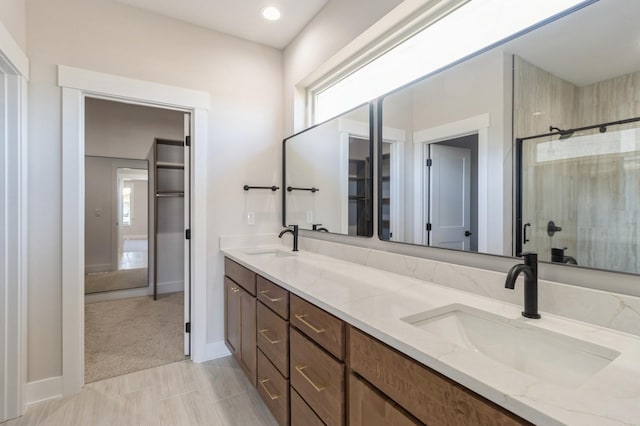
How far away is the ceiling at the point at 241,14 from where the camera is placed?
222 cm

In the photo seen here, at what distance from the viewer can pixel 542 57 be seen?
3.81 ft

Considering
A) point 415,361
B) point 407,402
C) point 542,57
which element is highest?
point 542,57

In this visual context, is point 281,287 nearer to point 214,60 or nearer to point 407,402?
point 407,402

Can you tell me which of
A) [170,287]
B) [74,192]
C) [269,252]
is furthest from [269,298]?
[170,287]

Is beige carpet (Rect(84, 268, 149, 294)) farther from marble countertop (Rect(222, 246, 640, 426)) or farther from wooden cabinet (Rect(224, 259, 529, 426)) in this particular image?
marble countertop (Rect(222, 246, 640, 426))

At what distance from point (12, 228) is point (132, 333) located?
5.33 feet

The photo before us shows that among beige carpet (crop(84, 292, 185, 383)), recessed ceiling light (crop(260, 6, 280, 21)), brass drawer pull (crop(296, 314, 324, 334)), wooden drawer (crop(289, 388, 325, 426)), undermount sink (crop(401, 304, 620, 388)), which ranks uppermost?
recessed ceiling light (crop(260, 6, 280, 21))

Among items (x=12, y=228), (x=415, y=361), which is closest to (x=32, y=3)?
(x=12, y=228)

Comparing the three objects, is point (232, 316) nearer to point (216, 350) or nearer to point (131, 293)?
point (216, 350)

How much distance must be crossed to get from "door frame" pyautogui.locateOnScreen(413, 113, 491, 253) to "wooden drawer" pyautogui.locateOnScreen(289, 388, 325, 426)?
3.13 feet

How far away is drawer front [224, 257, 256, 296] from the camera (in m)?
1.94

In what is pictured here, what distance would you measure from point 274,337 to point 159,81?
2.10 metres

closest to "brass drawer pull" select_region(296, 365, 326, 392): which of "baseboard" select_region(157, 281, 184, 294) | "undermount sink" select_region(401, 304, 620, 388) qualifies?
"undermount sink" select_region(401, 304, 620, 388)

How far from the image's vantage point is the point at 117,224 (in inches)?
178
